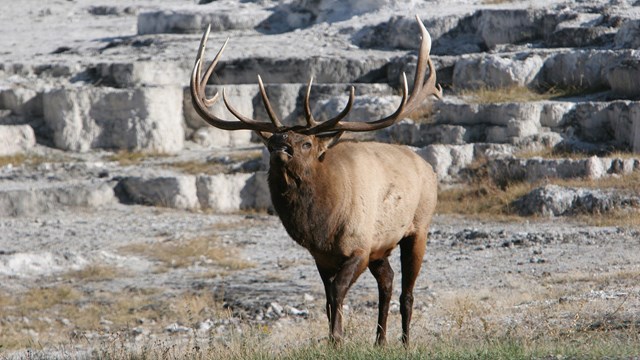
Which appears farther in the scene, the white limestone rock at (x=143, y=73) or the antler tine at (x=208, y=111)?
the white limestone rock at (x=143, y=73)

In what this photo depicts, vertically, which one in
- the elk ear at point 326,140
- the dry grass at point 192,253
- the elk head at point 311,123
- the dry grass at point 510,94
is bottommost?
the dry grass at point 192,253

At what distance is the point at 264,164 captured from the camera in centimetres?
1714

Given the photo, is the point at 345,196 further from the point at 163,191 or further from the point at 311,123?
the point at 163,191

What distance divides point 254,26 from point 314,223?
67.9 feet

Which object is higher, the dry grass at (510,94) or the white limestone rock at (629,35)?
the white limestone rock at (629,35)

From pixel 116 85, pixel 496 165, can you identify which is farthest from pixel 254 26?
pixel 496 165

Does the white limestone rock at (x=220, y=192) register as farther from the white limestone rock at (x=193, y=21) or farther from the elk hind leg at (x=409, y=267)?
the white limestone rock at (x=193, y=21)

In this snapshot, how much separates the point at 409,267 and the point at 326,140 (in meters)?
1.32

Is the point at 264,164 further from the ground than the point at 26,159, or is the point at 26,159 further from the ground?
the point at 264,164

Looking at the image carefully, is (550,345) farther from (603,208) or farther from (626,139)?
(626,139)

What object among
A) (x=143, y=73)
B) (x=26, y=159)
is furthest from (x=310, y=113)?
(x=143, y=73)

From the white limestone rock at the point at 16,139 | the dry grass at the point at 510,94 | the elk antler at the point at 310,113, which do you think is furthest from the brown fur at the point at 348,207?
the white limestone rock at the point at 16,139

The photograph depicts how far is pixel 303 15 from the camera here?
88.6 ft

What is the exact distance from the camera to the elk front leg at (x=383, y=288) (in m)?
7.38
